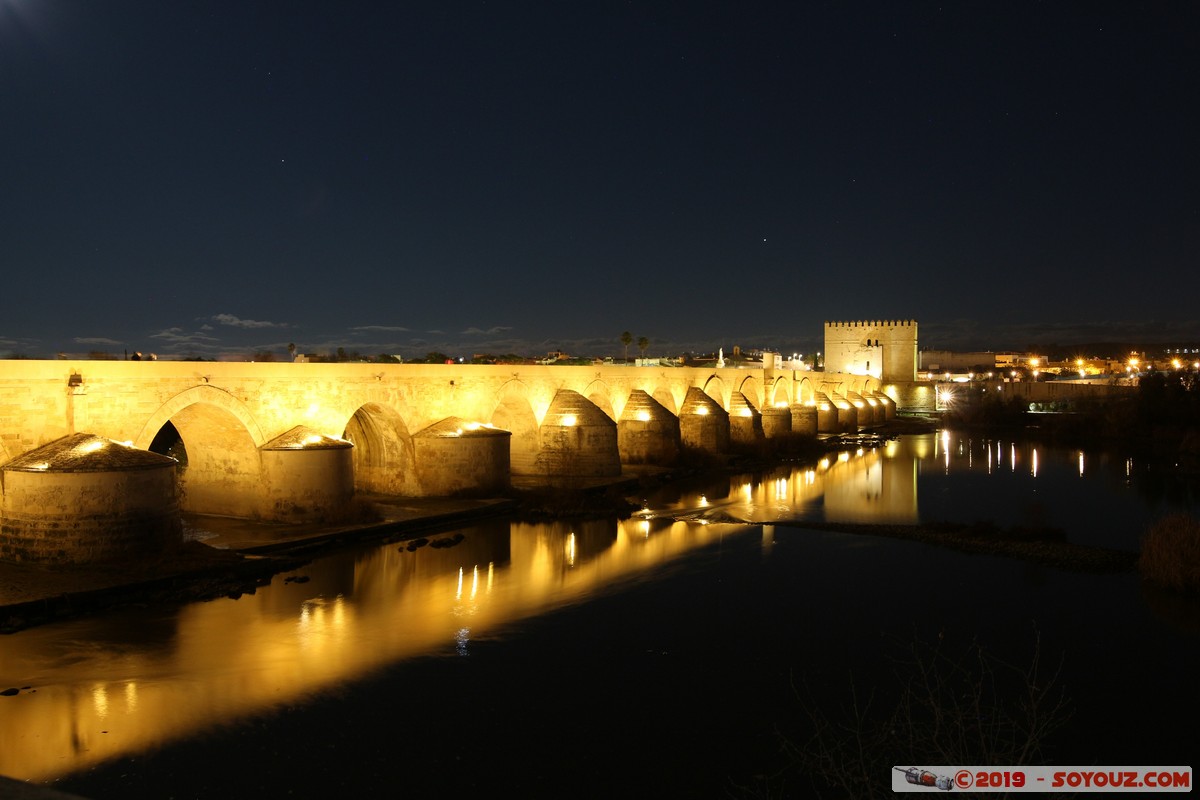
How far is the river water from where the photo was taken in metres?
5.40

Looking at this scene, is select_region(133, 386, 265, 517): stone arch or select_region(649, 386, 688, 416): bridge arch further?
select_region(649, 386, 688, 416): bridge arch

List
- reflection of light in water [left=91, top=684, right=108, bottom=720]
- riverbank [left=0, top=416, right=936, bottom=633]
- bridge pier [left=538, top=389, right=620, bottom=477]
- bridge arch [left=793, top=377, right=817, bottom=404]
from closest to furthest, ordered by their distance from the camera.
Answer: reflection of light in water [left=91, top=684, right=108, bottom=720], riverbank [left=0, top=416, right=936, bottom=633], bridge pier [left=538, top=389, right=620, bottom=477], bridge arch [left=793, top=377, right=817, bottom=404]

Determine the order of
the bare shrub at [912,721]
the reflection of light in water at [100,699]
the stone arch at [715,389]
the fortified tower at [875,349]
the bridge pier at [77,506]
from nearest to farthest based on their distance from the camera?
A: 1. the bare shrub at [912,721]
2. the reflection of light in water at [100,699]
3. the bridge pier at [77,506]
4. the stone arch at [715,389]
5. the fortified tower at [875,349]

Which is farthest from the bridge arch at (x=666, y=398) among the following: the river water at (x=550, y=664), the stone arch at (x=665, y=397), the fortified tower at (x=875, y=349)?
the fortified tower at (x=875, y=349)

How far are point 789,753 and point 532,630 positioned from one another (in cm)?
339

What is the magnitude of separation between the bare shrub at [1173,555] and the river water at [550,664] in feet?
0.95

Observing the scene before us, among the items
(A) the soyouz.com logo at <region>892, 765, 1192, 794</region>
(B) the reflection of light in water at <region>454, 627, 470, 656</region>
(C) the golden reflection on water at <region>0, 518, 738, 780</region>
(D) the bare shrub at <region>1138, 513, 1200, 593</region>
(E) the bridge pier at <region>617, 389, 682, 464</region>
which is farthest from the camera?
(E) the bridge pier at <region>617, 389, 682, 464</region>

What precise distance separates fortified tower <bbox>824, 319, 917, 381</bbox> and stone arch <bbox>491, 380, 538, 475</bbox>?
3572cm

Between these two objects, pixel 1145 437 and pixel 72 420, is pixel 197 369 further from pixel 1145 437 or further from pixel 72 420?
pixel 1145 437

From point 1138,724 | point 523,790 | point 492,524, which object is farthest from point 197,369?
point 1138,724

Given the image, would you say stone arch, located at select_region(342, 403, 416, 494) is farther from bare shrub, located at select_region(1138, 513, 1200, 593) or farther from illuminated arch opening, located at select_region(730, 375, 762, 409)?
illuminated arch opening, located at select_region(730, 375, 762, 409)

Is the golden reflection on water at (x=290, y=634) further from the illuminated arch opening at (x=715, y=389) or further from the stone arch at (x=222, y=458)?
the illuminated arch opening at (x=715, y=389)

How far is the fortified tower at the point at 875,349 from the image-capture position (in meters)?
49.5

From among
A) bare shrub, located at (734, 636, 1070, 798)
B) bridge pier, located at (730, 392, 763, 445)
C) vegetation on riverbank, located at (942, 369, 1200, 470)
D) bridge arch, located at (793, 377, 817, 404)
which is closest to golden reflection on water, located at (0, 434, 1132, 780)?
bare shrub, located at (734, 636, 1070, 798)
